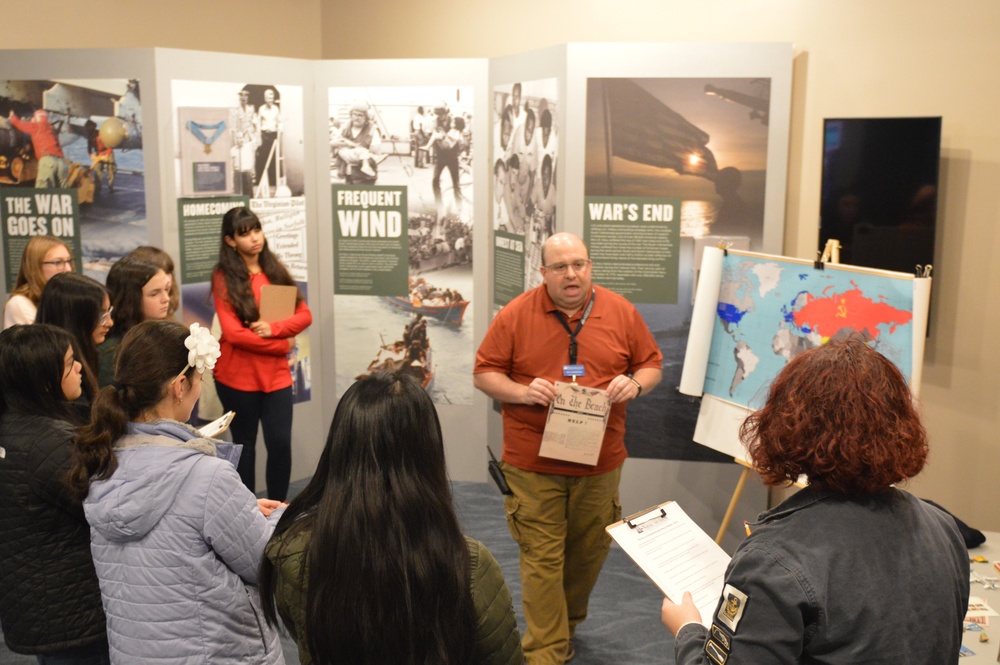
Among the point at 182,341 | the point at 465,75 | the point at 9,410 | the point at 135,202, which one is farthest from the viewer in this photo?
the point at 465,75

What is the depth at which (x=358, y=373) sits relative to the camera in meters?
5.46

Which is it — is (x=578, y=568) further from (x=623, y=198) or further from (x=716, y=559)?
(x=623, y=198)

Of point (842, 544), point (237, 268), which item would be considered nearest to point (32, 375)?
point (842, 544)

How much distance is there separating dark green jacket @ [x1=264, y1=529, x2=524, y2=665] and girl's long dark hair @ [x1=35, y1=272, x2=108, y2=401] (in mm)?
1767

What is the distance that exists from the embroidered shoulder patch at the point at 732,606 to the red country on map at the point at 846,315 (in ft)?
6.91

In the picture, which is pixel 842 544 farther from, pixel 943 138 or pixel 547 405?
pixel 943 138

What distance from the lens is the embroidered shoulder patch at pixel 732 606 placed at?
4.89 feet

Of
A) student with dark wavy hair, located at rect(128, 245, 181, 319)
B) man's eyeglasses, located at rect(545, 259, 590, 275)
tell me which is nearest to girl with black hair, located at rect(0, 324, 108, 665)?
student with dark wavy hair, located at rect(128, 245, 181, 319)

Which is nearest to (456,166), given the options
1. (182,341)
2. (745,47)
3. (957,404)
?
(745,47)

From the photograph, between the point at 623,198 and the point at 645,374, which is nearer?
the point at 645,374

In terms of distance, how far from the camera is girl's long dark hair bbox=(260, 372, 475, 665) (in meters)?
1.53

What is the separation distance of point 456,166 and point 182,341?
3.21 metres

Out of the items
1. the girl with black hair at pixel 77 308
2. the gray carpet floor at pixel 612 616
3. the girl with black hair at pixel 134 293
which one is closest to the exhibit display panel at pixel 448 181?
the gray carpet floor at pixel 612 616

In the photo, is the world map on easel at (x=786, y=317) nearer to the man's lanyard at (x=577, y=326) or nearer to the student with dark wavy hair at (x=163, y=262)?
the man's lanyard at (x=577, y=326)
